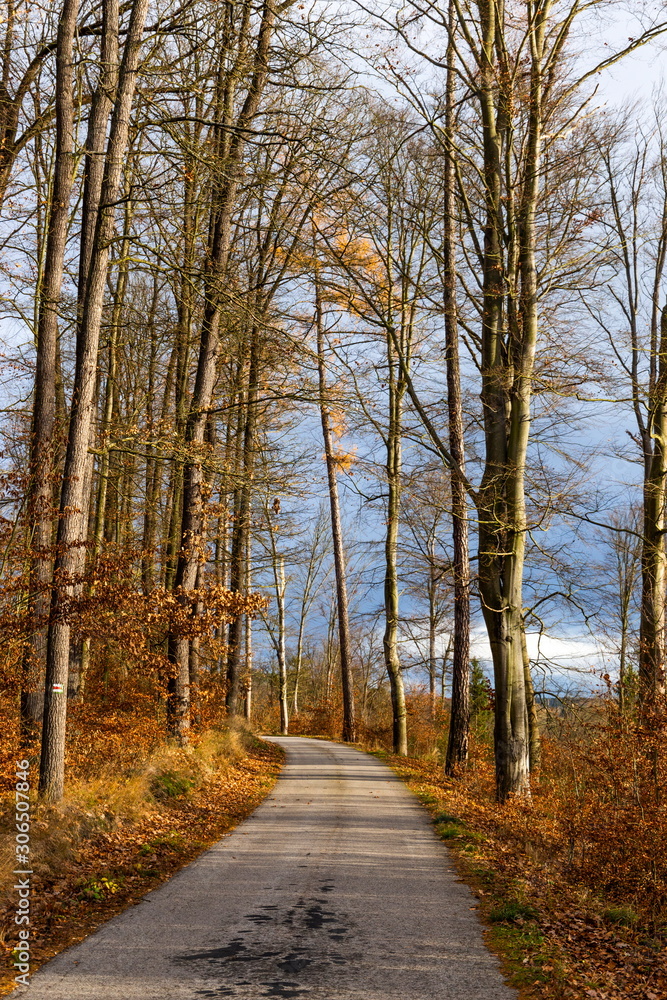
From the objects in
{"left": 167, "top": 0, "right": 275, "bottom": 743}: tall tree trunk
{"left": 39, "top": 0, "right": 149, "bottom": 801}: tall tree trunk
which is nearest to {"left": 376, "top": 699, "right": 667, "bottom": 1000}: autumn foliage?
{"left": 167, "top": 0, "right": 275, "bottom": 743}: tall tree trunk

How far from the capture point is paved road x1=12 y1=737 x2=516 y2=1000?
16.6 ft

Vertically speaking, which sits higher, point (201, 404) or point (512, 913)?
point (201, 404)

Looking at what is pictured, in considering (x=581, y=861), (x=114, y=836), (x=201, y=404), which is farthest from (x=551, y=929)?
(x=201, y=404)

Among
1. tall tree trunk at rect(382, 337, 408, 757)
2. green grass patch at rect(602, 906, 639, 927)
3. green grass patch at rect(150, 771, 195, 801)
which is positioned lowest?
green grass patch at rect(602, 906, 639, 927)

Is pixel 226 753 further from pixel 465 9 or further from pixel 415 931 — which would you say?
pixel 465 9

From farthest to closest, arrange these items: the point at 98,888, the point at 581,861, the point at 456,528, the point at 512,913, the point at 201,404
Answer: the point at 456,528
the point at 201,404
the point at 581,861
the point at 98,888
the point at 512,913

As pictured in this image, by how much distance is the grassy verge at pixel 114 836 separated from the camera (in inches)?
252

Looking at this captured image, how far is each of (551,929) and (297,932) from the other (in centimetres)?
214

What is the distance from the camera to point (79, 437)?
1044cm

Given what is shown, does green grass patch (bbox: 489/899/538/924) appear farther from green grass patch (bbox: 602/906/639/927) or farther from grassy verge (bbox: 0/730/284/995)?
grassy verge (bbox: 0/730/284/995)

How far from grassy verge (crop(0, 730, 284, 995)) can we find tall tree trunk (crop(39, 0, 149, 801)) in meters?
0.85

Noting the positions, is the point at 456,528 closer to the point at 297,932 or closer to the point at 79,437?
the point at 79,437

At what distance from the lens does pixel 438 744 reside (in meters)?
22.9

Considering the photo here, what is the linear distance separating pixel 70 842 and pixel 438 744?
1625cm
